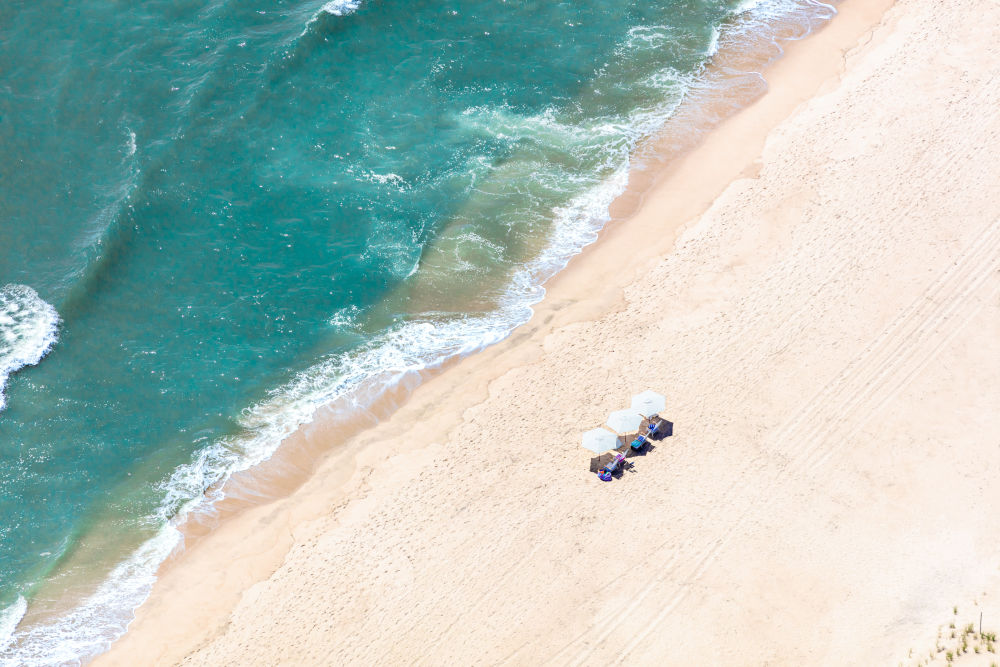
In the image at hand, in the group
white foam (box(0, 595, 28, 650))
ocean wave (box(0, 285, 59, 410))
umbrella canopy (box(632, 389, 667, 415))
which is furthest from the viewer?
ocean wave (box(0, 285, 59, 410))

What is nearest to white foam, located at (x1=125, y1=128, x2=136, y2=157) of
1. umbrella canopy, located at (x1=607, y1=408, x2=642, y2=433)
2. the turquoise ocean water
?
the turquoise ocean water

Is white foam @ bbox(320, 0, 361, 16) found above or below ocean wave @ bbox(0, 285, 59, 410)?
above

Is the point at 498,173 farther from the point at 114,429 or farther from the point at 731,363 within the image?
the point at 114,429

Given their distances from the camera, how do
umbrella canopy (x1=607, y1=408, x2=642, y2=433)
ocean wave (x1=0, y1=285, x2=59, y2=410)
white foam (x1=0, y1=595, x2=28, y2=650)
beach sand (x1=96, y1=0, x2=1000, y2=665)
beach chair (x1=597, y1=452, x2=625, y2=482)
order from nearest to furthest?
1. beach sand (x1=96, y1=0, x2=1000, y2=665)
2. white foam (x1=0, y1=595, x2=28, y2=650)
3. beach chair (x1=597, y1=452, x2=625, y2=482)
4. umbrella canopy (x1=607, y1=408, x2=642, y2=433)
5. ocean wave (x1=0, y1=285, x2=59, y2=410)

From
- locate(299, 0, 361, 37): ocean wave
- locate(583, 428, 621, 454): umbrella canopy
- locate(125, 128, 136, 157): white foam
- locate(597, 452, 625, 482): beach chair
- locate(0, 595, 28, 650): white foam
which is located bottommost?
locate(0, 595, 28, 650): white foam

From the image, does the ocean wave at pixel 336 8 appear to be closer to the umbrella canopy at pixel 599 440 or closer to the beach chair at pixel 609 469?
the umbrella canopy at pixel 599 440

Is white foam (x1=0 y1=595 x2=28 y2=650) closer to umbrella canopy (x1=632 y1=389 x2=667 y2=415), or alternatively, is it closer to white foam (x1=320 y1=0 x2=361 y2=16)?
umbrella canopy (x1=632 y1=389 x2=667 y2=415)

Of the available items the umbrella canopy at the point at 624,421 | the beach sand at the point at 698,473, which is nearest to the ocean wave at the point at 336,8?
the beach sand at the point at 698,473

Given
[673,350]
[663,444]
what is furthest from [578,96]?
[663,444]
